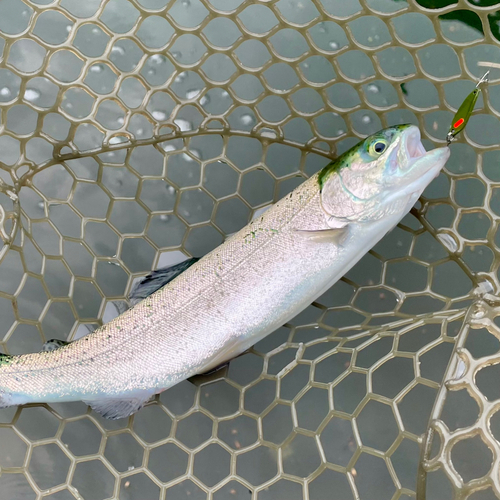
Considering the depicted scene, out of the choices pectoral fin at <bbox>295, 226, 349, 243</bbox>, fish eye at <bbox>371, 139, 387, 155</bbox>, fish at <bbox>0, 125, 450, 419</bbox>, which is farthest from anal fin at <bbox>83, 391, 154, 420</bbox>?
fish eye at <bbox>371, 139, 387, 155</bbox>

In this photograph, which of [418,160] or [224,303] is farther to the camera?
[224,303]

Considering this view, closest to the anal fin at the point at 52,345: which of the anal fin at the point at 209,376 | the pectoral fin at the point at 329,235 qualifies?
the anal fin at the point at 209,376

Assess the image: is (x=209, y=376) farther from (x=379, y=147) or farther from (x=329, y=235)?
(x=379, y=147)

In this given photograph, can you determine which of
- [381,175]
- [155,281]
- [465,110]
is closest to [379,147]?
[381,175]

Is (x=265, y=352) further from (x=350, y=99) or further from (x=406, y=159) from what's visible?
(x=350, y=99)

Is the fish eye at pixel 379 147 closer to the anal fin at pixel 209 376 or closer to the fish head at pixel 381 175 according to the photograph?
the fish head at pixel 381 175

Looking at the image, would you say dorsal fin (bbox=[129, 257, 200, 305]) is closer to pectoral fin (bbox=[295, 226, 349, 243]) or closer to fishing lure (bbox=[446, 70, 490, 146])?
pectoral fin (bbox=[295, 226, 349, 243])
